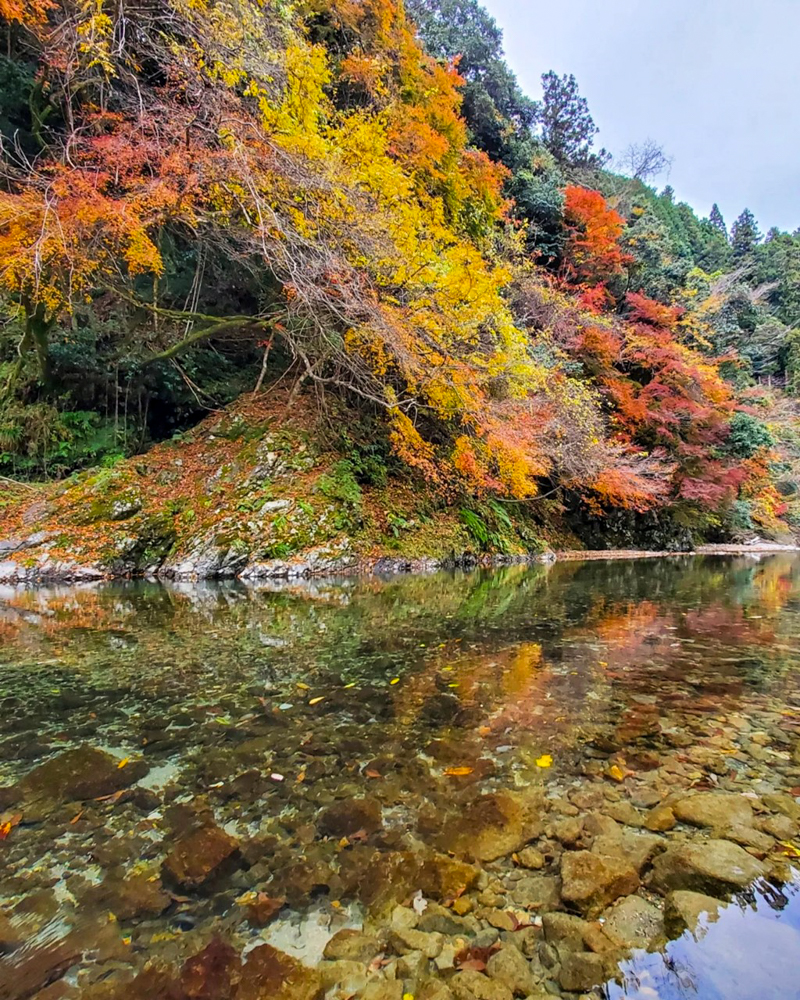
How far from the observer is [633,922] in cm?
170

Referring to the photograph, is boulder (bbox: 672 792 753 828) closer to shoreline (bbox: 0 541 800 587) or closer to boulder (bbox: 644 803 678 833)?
boulder (bbox: 644 803 678 833)

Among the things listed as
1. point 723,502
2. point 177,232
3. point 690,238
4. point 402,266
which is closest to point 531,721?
point 402,266

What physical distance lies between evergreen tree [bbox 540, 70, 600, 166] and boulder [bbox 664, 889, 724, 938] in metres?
34.7

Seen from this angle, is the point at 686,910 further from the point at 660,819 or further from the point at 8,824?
the point at 8,824

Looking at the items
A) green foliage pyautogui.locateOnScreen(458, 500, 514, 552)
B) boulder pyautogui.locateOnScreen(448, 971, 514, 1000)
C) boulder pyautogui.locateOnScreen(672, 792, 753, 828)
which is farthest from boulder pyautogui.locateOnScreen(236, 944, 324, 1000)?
green foliage pyautogui.locateOnScreen(458, 500, 514, 552)

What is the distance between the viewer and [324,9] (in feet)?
47.1

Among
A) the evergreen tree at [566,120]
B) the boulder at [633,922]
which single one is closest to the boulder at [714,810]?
the boulder at [633,922]

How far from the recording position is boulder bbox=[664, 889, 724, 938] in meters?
1.68

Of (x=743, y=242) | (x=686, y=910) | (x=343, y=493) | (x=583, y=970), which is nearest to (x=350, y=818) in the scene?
(x=583, y=970)

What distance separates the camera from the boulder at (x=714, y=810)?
2232mm

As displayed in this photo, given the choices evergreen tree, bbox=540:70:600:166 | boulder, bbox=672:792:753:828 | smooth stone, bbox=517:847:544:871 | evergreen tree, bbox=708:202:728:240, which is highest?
evergreen tree, bbox=708:202:728:240

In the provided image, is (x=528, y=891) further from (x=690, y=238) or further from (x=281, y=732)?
(x=690, y=238)

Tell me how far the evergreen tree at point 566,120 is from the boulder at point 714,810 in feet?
112

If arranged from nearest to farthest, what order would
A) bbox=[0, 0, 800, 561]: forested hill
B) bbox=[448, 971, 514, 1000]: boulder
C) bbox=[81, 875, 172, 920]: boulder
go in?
bbox=[448, 971, 514, 1000]: boulder
bbox=[81, 875, 172, 920]: boulder
bbox=[0, 0, 800, 561]: forested hill
